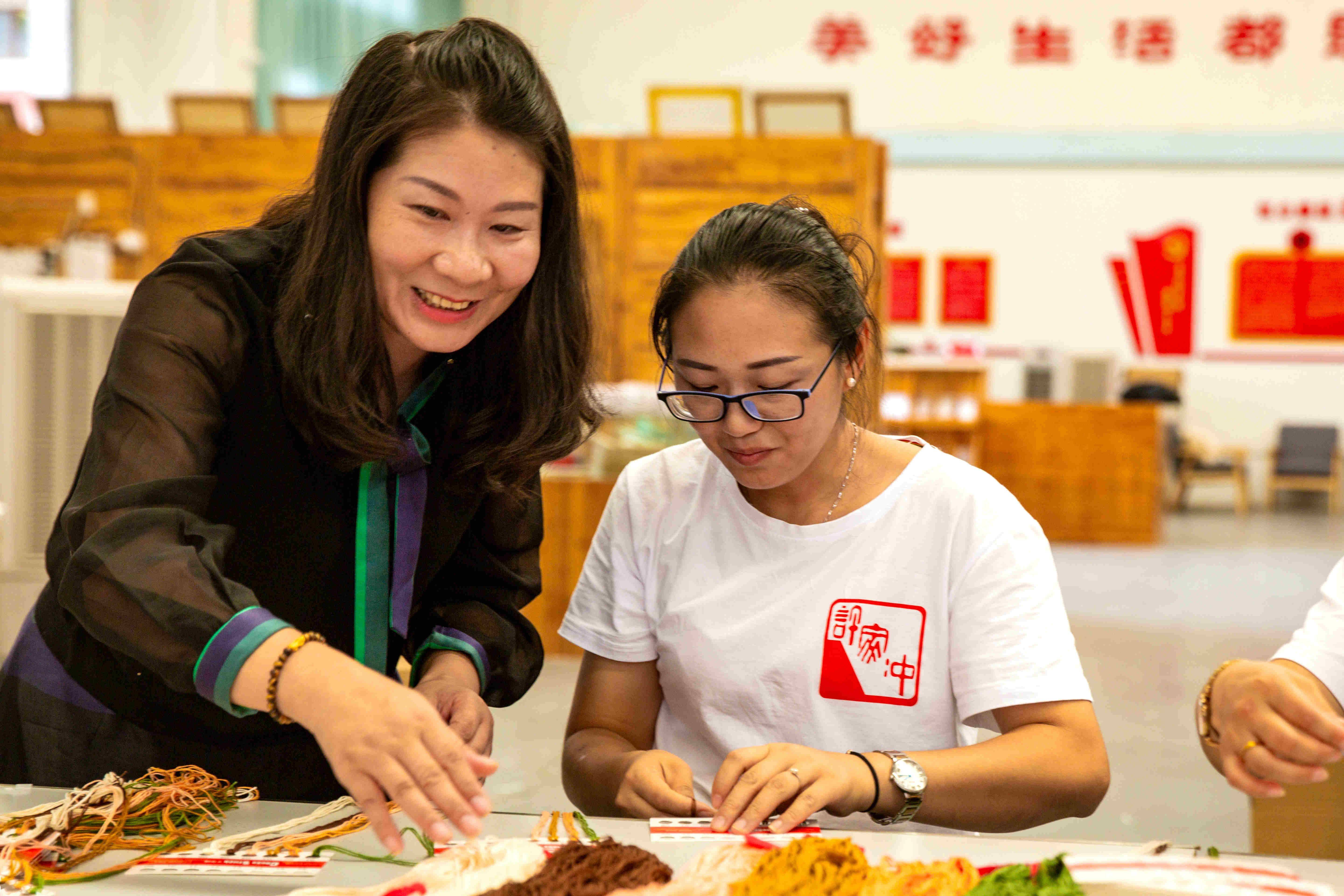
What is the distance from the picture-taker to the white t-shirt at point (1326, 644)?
1.17m

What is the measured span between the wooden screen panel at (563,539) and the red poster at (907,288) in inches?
274

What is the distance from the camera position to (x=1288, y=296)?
1041cm

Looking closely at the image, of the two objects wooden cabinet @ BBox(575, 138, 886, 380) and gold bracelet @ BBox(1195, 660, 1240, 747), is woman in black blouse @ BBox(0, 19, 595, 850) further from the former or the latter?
wooden cabinet @ BBox(575, 138, 886, 380)

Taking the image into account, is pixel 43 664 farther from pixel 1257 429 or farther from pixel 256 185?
pixel 1257 429

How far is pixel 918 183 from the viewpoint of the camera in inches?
422

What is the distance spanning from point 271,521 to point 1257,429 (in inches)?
437

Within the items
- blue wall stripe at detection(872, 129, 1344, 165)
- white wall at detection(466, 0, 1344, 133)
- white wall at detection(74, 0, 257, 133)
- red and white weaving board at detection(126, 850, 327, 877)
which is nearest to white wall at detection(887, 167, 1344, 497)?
blue wall stripe at detection(872, 129, 1344, 165)

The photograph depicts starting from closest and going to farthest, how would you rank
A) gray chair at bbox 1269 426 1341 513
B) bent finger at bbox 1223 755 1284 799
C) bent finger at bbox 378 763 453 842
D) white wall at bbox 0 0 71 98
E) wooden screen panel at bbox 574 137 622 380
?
1. bent finger at bbox 378 763 453 842
2. bent finger at bbox 1223 755 1284 799
3. wooden screen panel at bbox 574 137 622 380
4. white wall at bbox 0 0 71 98
5. gray chair at bbox 1269 426 1341 513

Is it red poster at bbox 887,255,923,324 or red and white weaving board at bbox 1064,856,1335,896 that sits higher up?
red poster at bbox 887,255,923,324

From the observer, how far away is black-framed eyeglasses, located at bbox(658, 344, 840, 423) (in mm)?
1317

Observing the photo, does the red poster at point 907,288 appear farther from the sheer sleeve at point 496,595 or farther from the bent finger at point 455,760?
the bent finger at point 455,760

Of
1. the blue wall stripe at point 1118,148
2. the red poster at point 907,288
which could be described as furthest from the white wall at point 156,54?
the red poster at point 907,288

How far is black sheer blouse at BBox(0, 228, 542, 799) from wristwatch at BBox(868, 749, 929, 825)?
1.44 feet

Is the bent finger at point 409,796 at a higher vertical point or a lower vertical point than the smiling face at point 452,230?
lower
